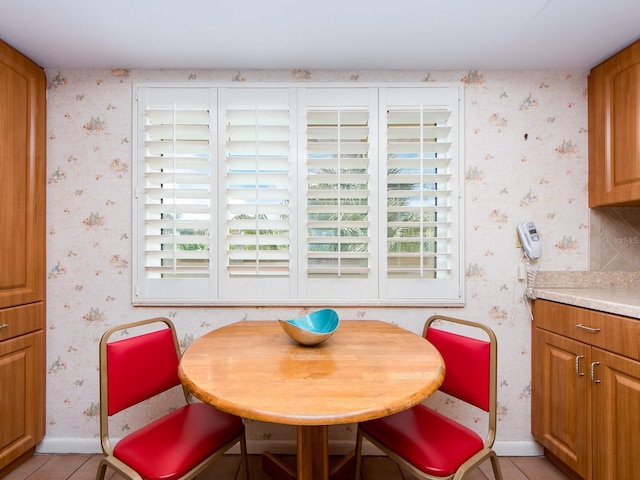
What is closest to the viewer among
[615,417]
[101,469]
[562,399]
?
[101,469]

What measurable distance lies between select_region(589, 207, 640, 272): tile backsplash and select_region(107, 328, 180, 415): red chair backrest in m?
2.43

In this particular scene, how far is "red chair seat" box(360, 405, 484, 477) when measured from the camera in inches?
47.4

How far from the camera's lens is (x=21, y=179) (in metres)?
1.86

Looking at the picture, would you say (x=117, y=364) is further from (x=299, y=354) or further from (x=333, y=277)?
(x=333, y=277)

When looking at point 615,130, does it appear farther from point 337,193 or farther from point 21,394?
point 21,394

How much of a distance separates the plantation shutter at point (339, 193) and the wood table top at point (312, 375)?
51 centimetres

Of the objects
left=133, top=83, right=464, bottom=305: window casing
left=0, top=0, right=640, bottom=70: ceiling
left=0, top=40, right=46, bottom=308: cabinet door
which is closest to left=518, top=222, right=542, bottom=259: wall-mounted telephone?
left=133, top=83, right=464, bottom=305: window casing

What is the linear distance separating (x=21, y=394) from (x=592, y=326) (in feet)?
9.82

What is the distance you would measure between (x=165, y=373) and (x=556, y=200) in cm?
237

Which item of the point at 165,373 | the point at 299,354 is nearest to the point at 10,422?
the point at 165,373

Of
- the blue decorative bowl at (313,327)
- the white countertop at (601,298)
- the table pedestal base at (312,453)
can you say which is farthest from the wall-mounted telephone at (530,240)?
the table pedestal base at (312,453)

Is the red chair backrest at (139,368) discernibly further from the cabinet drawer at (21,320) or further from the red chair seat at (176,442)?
the cabinet drawer at (21,320)

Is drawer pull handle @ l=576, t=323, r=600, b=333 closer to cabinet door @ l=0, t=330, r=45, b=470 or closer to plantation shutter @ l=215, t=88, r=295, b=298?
plantation shutter @ l=215, t=88, r=295, b=298

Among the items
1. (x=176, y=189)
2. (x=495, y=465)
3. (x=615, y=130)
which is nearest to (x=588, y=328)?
(x=495, y=465)
